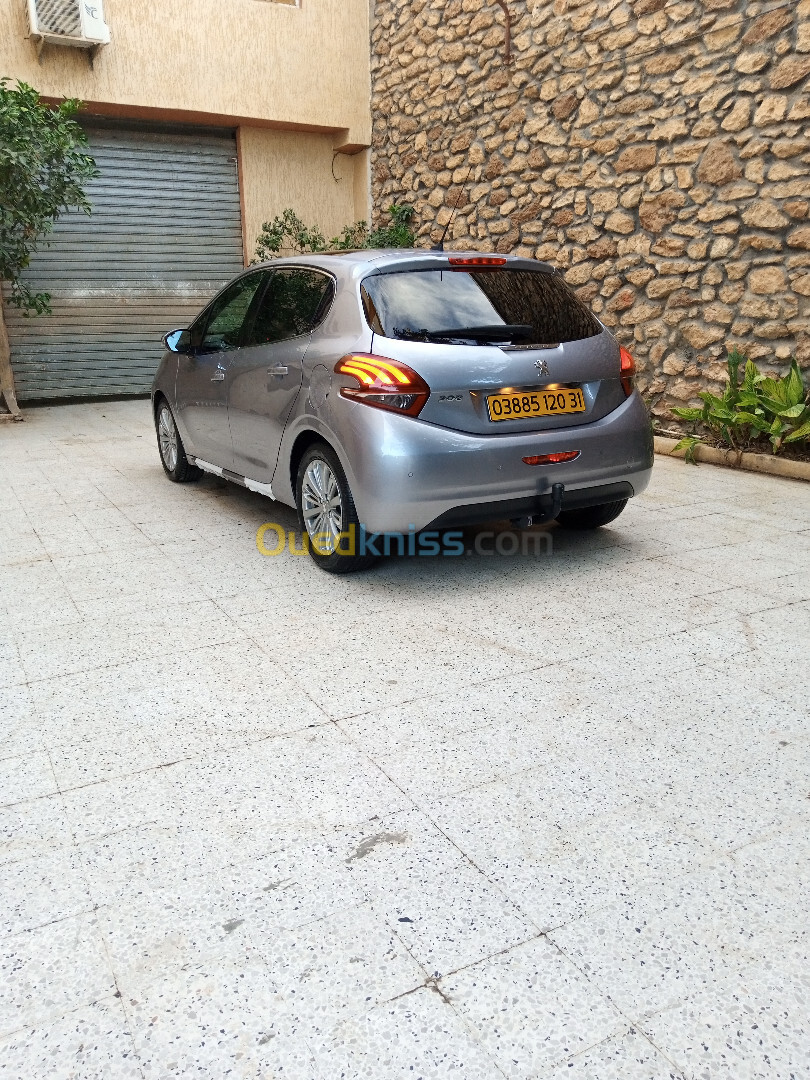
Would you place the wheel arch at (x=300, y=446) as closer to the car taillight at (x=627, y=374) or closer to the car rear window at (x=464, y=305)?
the car rear window at (x=464, y=305)

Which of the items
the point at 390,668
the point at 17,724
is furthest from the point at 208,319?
the point at 17,724

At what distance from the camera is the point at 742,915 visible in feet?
6.11

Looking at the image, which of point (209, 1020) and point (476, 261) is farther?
Answer: point (476, 261)

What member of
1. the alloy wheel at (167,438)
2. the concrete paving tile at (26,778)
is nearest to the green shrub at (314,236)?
the alloy wheel at (167,438)

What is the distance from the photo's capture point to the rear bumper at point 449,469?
3.64 m

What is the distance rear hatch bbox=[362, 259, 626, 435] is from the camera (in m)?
3.70

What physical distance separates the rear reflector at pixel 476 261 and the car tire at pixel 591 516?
137 cm

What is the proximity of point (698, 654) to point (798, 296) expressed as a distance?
4229mm

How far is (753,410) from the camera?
6.53m

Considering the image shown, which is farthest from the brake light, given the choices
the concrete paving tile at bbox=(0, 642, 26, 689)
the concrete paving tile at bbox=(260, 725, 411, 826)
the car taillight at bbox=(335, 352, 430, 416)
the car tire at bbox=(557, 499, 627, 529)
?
the concrete paving tile at bbox=(0, 642, 26, 689)

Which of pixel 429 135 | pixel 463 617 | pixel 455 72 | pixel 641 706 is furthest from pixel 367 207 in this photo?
pixel 641 706

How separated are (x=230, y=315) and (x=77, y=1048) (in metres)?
4.29

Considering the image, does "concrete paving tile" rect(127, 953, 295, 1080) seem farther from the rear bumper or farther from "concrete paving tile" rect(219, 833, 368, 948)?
the rear bumper

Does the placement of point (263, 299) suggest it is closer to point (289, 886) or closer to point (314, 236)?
point (289, 886)
